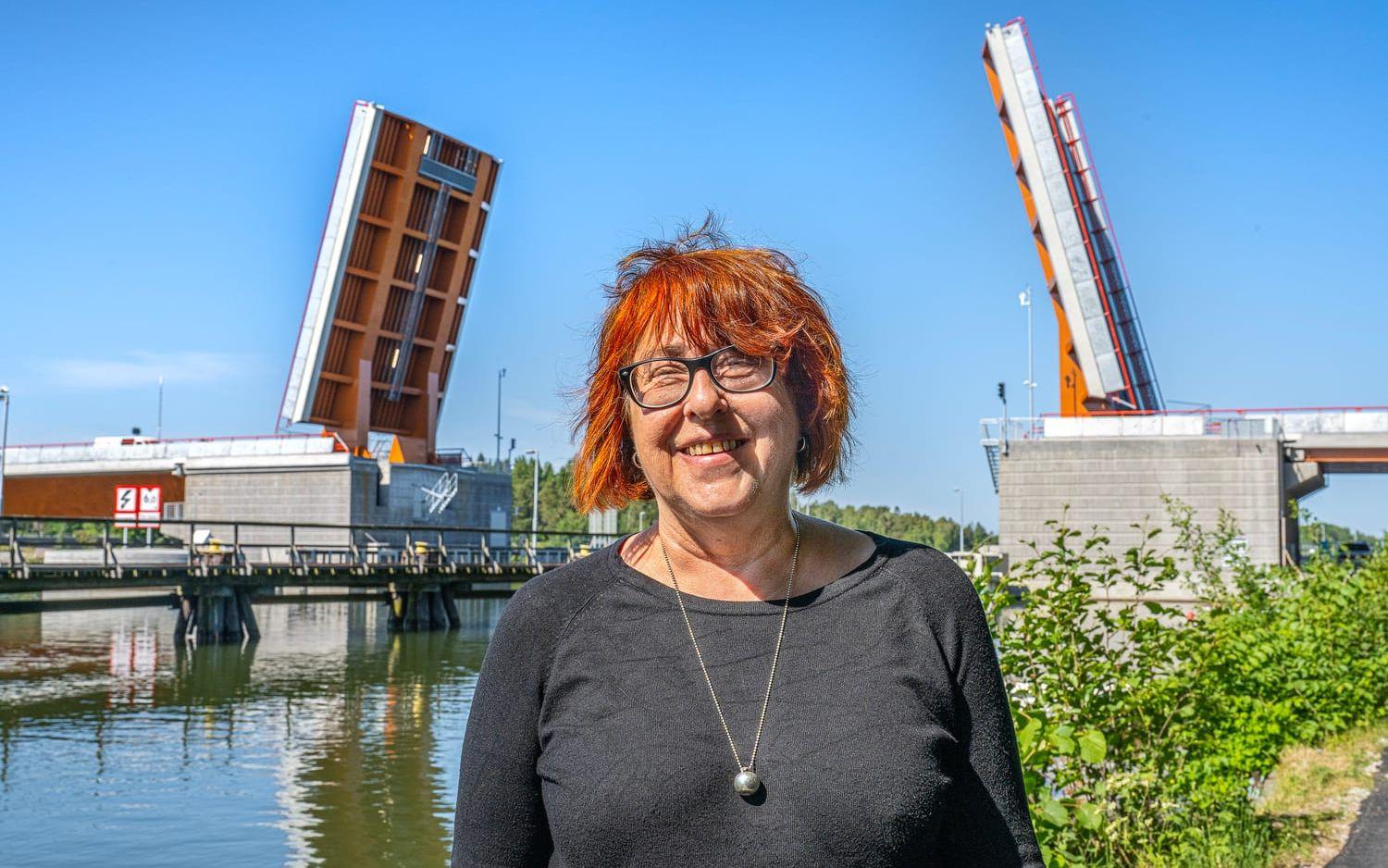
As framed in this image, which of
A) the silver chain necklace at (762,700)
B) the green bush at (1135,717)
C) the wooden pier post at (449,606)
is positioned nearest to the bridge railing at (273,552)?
the wooden pier post at (449,606)

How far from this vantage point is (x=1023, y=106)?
2811 cm

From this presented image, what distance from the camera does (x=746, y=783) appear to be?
4.66 feet

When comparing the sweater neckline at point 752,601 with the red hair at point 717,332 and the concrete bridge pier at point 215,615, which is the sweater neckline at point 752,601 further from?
the concrete bridge pier at point 215,615

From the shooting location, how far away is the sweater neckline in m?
1.53

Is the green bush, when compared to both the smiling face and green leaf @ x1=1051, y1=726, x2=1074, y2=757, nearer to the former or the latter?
green leaf @ x1=1051, y1=726, x2=1074, y2=757

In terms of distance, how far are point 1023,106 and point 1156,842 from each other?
85.1ft

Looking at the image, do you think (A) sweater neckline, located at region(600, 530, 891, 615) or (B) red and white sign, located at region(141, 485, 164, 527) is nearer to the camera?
(A) sweater neckline, located at region(600, 530, 891, 615)

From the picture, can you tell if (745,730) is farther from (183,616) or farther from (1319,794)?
(183,616)

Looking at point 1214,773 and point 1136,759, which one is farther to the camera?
point 1214,773

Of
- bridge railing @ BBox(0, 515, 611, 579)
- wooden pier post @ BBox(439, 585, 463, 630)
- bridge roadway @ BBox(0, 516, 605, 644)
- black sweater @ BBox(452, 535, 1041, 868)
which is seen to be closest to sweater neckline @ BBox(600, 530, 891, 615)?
black sweater @ BBox(452, 535, 1041, 868)

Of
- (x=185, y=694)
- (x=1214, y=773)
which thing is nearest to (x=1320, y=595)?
(x=1214, y=773)

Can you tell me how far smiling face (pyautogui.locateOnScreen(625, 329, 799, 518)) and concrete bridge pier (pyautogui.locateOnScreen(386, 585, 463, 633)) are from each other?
26121 mm

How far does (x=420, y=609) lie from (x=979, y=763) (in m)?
27.2

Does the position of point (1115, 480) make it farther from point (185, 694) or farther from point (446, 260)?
point (185, 694)
